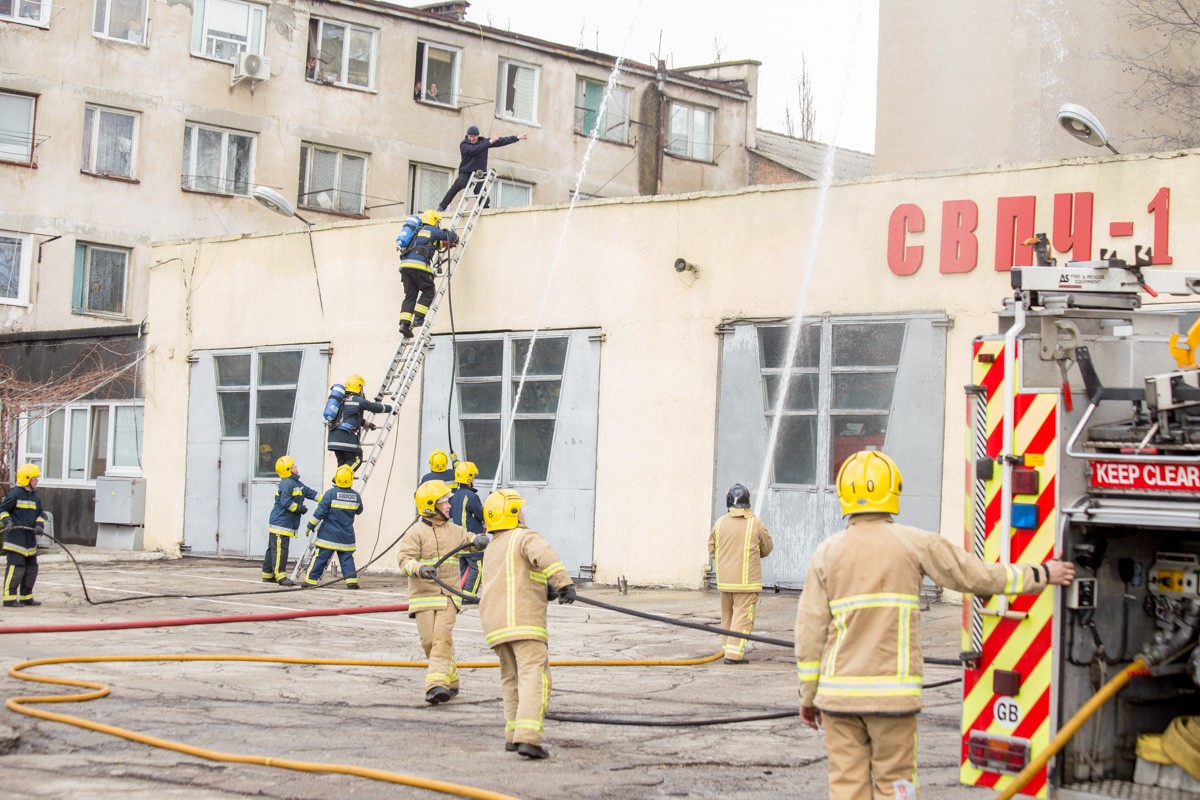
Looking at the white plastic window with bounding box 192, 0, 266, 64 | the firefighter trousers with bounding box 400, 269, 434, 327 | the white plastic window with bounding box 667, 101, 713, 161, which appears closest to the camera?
the firefighter trousers with bounding box 400, 269, 434, 327

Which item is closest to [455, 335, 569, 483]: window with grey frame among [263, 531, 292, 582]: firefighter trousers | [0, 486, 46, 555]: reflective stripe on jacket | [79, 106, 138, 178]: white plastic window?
[263, 531, 292, 582]: firefighter trousers

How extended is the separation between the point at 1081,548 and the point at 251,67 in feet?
91.4

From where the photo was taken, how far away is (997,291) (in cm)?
1446

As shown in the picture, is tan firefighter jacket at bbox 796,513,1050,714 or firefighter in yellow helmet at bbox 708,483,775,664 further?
firefighter in yellow helmet at bbox 708,483,775,664

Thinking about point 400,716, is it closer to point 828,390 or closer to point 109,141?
point 828,390

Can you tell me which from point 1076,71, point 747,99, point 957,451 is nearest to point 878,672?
point 957,451

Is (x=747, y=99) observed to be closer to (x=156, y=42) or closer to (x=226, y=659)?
(x=156, y=42)

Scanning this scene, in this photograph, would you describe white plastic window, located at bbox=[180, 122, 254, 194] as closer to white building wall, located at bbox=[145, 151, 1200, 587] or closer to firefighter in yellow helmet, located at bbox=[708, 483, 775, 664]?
white building wall, located at bbox=[145, 151, 1200, 587]

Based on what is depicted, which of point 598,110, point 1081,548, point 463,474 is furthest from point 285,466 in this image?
point 598,110

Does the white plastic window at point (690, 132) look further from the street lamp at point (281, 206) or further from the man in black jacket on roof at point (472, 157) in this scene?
the street lamp at point (281, 206)

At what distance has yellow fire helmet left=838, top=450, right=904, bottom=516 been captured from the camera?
18.3ft

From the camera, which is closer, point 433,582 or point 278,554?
point 433,582

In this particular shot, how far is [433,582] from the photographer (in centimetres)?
976

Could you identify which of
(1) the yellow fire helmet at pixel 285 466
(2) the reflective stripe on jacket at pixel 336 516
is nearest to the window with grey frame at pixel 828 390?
(2) the reflective stripe on jacket at pixel 336 516
